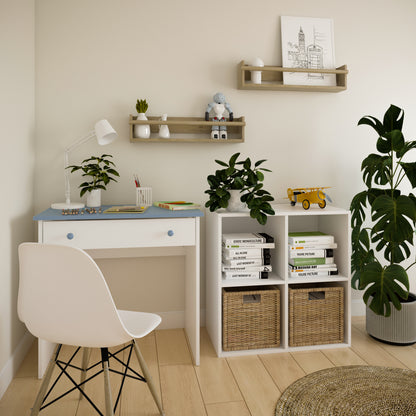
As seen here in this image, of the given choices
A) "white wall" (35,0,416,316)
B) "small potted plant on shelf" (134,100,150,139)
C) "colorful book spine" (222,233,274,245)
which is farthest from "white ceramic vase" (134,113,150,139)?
"colorful book spine" (222,233,274,245)

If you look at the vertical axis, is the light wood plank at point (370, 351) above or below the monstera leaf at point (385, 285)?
below

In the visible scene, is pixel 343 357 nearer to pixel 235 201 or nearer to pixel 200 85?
pixel 235 201

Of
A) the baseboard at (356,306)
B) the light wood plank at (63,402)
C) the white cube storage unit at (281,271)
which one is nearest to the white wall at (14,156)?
the light wood plank at (63,402)

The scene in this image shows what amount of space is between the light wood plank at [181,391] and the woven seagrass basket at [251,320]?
0.32 metres

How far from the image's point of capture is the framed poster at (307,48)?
109 inches

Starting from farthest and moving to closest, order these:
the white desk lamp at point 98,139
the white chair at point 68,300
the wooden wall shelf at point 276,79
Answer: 1. the wooden wall shelf at point 276,79
2. the white desk lamp at point 98,139
3. the white chair at point 68,300

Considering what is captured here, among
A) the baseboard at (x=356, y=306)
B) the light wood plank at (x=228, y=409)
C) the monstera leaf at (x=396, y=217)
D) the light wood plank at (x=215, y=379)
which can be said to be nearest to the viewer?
the light wood plank at (x=228, y=409)

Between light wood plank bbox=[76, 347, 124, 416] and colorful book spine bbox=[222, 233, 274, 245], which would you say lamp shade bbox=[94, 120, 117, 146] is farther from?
light wood plank bbox=[76, 347, 124, 416]

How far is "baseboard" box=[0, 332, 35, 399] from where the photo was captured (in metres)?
1.96

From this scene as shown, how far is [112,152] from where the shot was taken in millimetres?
2658

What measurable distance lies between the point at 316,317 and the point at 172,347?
929mm

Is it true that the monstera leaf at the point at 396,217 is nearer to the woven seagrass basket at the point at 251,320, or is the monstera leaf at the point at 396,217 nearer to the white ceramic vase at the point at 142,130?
the woven seagrass basket at the point at 251,320

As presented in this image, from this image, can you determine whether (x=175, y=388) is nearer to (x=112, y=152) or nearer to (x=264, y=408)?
(x=264, y=408)

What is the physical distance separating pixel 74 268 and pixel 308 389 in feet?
4.39
